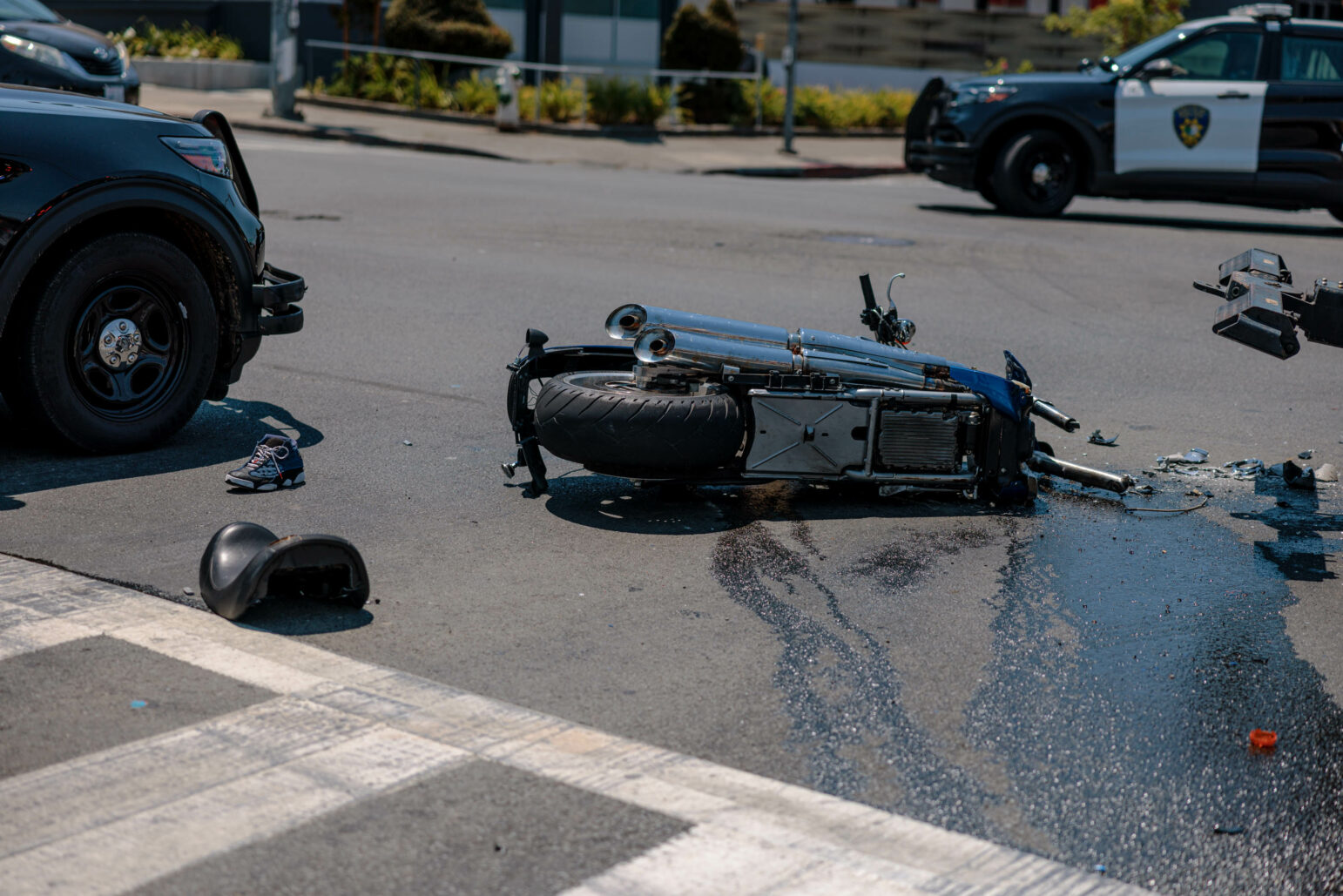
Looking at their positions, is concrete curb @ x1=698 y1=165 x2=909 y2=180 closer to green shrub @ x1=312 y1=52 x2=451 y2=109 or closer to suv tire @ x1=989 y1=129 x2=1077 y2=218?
suv tire @ x1=989 y1=129 x2=1077 y2=218

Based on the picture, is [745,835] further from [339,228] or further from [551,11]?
[551,11]

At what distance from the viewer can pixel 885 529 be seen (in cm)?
555

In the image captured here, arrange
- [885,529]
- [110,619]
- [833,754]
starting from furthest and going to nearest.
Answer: [885,529], [110,619], [833,754]

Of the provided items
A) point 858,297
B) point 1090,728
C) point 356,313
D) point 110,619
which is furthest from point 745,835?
point 858,297

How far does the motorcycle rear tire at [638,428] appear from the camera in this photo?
538cm

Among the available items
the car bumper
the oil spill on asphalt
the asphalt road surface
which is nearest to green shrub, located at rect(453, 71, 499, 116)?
the car bumper

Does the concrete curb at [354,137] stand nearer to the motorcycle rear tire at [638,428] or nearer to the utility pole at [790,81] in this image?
the utility pole at [790,81]

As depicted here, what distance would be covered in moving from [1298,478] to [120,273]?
16.7 feet

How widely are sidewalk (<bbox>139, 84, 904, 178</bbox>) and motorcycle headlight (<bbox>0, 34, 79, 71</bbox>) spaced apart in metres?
6.93

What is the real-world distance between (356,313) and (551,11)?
2407 centimetres

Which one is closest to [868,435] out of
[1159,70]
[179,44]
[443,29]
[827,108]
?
[1159,70]

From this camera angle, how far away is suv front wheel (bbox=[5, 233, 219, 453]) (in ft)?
19.2

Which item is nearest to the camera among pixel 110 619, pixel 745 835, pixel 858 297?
pixel 745 835

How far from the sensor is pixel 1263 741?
3725mm
